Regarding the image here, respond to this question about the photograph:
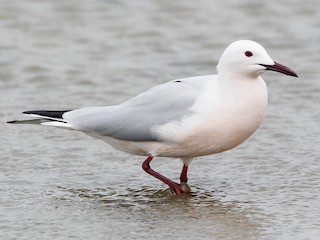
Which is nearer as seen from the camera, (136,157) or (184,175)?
(184,175)

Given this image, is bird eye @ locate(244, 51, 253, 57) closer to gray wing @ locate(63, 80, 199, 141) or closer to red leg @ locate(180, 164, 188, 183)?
gray wing @ locate(63, 80, 199, 141)

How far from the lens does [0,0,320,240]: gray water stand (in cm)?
673

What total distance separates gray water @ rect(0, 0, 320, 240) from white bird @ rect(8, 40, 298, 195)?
0.35 metres

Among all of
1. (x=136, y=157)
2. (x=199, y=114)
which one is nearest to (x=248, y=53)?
(x=199, y=114)

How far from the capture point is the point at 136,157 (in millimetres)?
8328

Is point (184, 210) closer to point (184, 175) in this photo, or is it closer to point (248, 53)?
point (184, 175)

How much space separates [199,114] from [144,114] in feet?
1.54

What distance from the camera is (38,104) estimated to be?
9781 millimetres

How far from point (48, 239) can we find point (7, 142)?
7.98ft

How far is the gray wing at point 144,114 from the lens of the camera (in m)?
7.29

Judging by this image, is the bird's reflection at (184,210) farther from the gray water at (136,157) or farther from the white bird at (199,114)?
the white bird at (199,114)

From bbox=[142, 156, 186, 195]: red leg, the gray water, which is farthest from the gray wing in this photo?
the gray water

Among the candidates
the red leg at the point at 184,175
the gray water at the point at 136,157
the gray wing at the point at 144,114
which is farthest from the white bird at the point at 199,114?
the gray water at the point at 136,157

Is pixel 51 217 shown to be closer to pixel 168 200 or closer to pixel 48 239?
pixel 48 239
